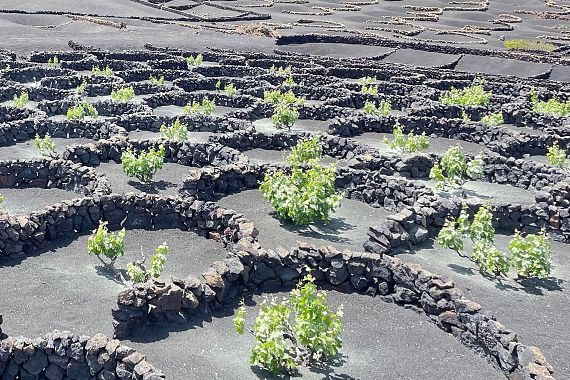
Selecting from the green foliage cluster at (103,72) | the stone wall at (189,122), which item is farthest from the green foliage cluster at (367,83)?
the green foliage cluster at (103,72)

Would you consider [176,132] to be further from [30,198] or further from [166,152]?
[30,198]

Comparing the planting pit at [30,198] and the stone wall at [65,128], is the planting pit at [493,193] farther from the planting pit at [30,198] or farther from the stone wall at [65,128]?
the stone wall at [65,128]

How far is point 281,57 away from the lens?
57188 millimetres

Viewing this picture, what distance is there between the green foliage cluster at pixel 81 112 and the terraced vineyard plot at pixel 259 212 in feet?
0.51

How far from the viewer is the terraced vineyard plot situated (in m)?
13.8

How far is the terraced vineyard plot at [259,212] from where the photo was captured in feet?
45.3

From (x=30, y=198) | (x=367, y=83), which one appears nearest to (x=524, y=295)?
(x=30, y=198)

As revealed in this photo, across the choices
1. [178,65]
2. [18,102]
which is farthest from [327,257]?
[178,65]

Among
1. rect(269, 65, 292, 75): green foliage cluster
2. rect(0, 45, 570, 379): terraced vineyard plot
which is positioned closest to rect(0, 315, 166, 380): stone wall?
rect(0, 45, 570, 379): terraced vineyard plot

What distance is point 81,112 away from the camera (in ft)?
103

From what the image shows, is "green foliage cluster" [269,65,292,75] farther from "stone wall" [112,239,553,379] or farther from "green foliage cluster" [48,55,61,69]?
"stone wall" [112,239,553,379]

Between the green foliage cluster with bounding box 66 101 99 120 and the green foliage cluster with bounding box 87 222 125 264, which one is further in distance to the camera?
the green foliage cluster with bounding box 66 101 99 120

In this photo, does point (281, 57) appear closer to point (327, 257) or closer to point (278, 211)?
point (278, 211)

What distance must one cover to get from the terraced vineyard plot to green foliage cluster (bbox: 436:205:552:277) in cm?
28
